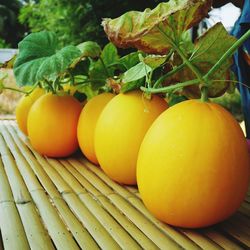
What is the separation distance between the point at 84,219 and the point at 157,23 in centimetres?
26

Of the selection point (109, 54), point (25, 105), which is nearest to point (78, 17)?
point (25, 105)

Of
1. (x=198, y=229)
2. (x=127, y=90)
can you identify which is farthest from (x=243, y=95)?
(x=198, y=229)

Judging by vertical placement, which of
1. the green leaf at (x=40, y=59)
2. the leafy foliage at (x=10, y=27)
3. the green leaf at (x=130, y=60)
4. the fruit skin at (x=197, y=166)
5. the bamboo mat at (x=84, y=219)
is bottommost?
the bamboo mat at (x=84, y=219)

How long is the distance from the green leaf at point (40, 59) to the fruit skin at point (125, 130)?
0.11 m

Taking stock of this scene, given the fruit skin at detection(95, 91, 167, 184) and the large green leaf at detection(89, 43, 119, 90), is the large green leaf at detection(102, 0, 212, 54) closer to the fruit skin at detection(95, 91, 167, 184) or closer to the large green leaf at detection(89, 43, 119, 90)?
the fruit skin at detection(95, 91, 167, 184)

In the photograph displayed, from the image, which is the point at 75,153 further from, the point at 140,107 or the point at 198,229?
the point at 198,229

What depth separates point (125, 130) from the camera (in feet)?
1.95

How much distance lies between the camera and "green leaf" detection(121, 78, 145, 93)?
2.01 ft

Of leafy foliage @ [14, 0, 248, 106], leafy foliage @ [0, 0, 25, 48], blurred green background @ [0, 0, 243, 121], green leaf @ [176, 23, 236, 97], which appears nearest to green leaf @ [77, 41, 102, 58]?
leafy foliage @ [14, 0, 248, 106]

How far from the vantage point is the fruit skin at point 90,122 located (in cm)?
73

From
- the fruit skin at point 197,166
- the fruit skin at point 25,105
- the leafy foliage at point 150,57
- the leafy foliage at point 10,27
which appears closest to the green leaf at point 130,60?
the leafy foliage at point 150,57

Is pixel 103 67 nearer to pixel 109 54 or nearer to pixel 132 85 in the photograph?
pixel 109 54

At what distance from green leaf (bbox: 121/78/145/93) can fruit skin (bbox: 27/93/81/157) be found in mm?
208

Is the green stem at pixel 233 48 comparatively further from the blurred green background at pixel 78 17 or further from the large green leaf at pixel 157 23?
the blurred green background at pixel 78 17
